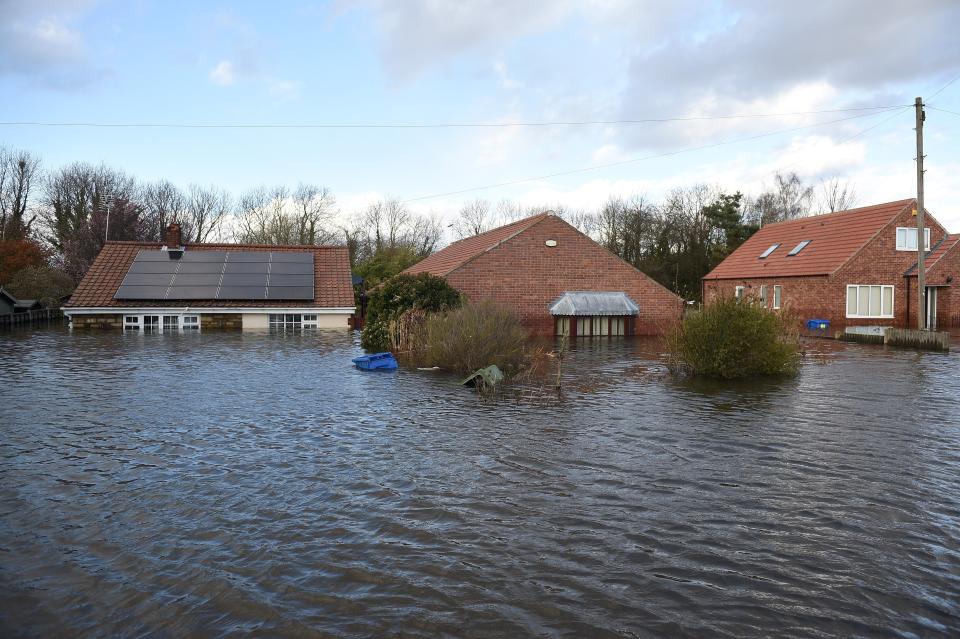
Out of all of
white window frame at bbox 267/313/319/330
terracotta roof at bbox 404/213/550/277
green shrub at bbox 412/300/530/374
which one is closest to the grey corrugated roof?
terracotta roof at bbox 404/213/550/277

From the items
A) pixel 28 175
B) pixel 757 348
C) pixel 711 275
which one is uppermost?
pixel 28 175

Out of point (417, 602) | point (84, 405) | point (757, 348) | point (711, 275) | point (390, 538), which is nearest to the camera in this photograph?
point (417, 602)

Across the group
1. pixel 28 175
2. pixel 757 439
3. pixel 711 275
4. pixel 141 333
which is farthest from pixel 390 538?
pixel 28 175

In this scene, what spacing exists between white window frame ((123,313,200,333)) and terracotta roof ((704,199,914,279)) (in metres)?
28.0

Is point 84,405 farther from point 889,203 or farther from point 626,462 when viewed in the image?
point 889,203

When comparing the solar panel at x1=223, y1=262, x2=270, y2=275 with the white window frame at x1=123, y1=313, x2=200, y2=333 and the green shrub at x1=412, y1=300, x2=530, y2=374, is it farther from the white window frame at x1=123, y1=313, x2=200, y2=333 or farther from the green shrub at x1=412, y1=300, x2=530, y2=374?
the green shrub at x1=412, y1=300, x2=530, y2=374

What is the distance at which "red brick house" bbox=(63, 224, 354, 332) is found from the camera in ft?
108

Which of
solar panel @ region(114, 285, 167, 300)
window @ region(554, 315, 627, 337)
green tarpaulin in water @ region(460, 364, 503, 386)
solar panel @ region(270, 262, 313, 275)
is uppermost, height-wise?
solar panel @ region(270, 262, 313, 275)

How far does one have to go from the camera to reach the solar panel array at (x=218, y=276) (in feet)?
111

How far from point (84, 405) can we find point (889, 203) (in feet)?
114

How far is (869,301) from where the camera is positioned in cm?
3222

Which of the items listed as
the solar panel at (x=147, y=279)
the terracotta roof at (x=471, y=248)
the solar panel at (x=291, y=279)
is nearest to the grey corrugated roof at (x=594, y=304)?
the terracotta roof at (x=471, y=248)

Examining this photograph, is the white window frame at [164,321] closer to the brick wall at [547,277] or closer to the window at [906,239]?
the brick wall at [547,277]

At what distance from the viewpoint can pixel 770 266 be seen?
119ft
